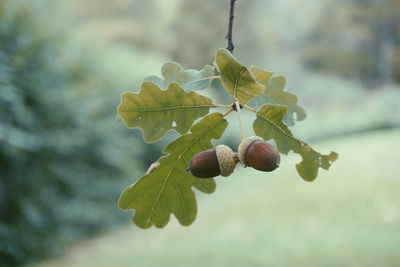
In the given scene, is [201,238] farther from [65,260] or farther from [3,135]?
[3,135]

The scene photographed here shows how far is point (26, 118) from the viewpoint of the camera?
5164 millimetres

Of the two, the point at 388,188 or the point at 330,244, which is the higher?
the point at 388,188

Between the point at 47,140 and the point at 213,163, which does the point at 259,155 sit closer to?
the point at 213,163

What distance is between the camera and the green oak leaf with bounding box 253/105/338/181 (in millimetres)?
969

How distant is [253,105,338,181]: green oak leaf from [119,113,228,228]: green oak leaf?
8cm

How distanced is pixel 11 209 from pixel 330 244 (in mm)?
3428

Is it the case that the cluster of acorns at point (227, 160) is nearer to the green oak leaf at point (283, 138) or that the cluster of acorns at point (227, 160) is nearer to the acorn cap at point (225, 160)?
the acorn cap at point (225, 160)

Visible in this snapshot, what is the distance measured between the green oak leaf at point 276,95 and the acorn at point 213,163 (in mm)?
267

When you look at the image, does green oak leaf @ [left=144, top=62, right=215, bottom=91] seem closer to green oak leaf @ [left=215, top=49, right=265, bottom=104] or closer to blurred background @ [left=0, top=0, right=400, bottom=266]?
green oak leaf @ [left=215, top=49, right=265, bottom=104]

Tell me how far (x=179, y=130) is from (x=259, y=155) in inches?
8.2

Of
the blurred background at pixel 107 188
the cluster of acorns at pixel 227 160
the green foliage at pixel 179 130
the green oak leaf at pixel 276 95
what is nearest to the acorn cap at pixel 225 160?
the cluster of acorns at pixel 227 160

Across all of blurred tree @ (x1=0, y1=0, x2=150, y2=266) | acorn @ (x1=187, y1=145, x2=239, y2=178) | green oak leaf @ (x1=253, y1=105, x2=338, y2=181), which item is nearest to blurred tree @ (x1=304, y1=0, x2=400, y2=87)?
blurred tree @ (x1=0, y1=0, x2=150, y2=266)

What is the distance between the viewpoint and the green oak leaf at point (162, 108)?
0.95 meters

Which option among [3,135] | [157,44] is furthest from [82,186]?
[157,44]
